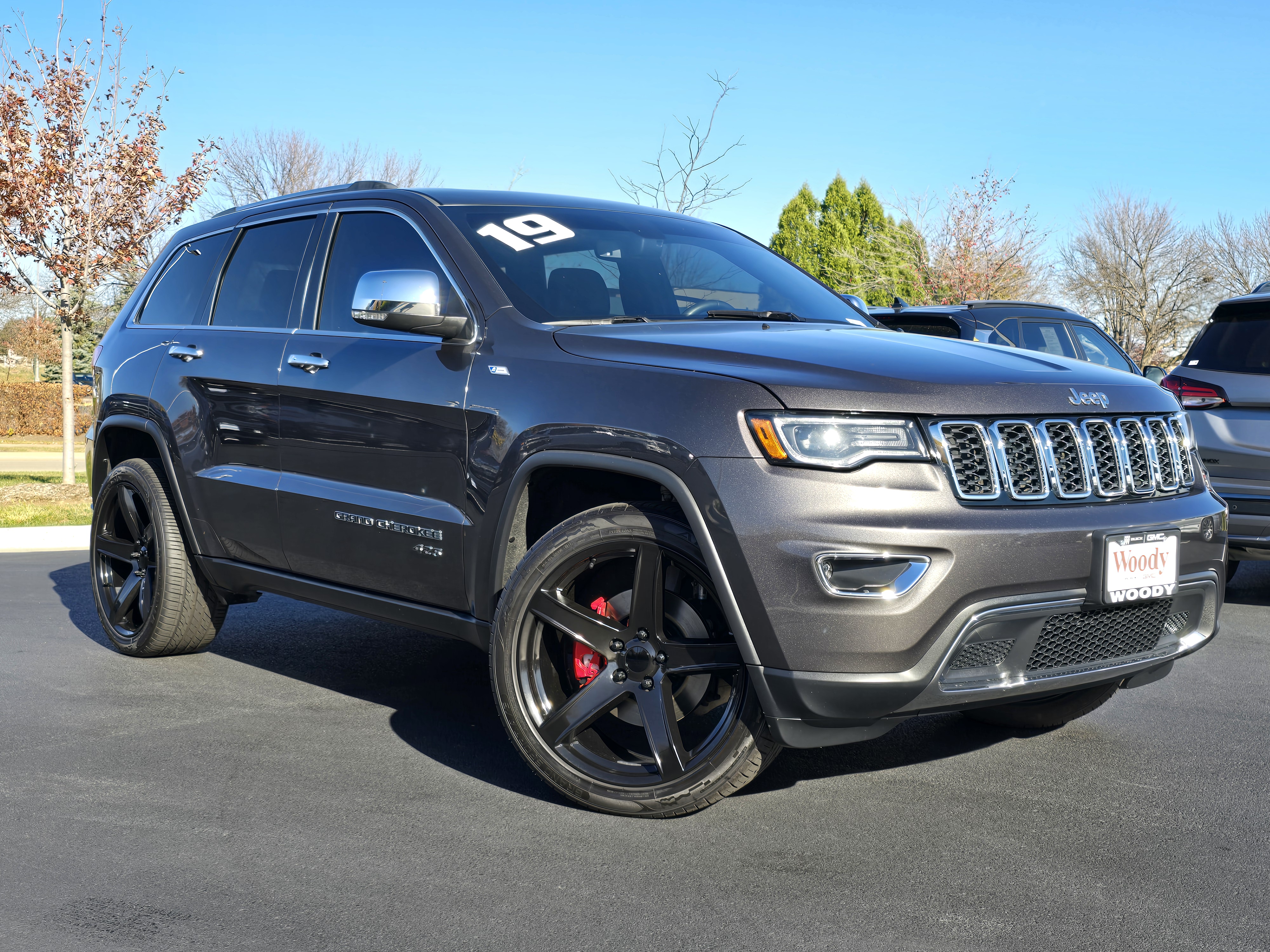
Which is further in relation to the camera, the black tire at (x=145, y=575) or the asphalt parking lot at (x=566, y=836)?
the black tire at (x=145, y=575)

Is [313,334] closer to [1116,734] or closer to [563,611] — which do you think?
[563,611]

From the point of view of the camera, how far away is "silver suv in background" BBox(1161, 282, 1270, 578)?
641cm

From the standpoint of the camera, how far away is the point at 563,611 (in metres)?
3.53

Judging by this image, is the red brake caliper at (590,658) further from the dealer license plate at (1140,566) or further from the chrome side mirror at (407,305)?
the dealer license plate at (1140,566)

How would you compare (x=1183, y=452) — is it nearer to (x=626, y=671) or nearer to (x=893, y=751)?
(x=893, y=751)

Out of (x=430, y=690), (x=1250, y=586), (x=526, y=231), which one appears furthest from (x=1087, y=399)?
(x=1250, y=586)

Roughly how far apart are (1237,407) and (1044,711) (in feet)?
9.92

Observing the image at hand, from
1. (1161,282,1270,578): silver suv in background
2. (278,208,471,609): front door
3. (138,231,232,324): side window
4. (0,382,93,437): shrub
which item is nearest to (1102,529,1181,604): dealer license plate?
(278,208,471,609): front door

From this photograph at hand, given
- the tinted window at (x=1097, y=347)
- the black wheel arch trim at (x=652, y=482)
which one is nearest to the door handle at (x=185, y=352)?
the black wheel arch trim at (x=652, y=482)

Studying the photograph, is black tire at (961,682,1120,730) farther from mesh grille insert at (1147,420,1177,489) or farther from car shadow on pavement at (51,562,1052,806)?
mesh grille insert at (1147,420,1177,489)

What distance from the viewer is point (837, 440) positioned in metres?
3.09

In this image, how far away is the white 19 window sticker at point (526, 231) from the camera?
427 centimetres

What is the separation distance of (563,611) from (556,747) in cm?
40

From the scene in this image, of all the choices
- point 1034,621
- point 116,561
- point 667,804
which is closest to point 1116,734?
point 1034,621
